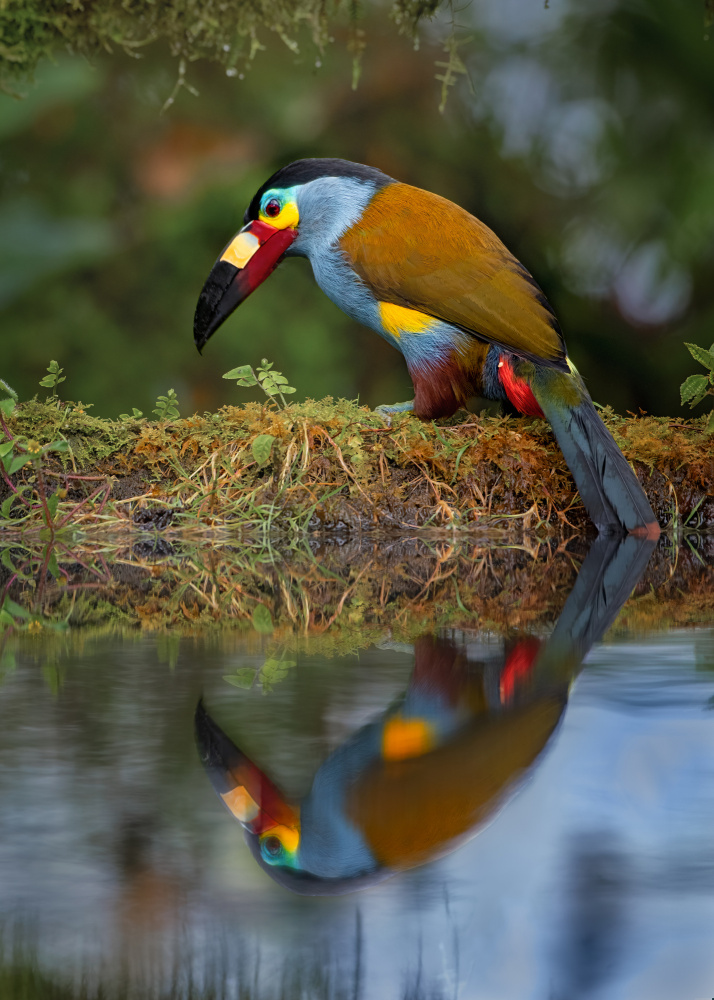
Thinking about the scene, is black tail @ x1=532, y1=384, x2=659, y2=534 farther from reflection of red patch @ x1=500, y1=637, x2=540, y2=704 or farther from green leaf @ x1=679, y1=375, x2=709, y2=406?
reflection of red patch @ x1=500, y1=637, x2=540, y2=704

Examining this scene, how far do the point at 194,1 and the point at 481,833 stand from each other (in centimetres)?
404

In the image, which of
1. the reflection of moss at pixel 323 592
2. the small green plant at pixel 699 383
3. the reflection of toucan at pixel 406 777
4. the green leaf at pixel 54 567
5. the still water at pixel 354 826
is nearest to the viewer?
the still water at pixel 354 826

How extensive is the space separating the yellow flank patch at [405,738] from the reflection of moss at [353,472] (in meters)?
2.30

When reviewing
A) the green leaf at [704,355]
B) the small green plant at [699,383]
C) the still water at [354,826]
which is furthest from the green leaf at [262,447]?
the still water at [354,826]

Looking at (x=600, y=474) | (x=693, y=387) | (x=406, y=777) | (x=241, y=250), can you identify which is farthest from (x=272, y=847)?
(x=241, y=250)

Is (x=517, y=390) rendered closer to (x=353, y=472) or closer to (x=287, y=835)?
(x=353, y=472)

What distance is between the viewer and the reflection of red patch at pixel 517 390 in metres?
3.74

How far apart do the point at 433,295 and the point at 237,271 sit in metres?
0.87

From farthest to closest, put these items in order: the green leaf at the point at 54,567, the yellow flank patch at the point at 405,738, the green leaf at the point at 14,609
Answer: the green leaf at the point at 54,567, the green leaf at the point at 14,609, the yellow flank patch at the point at 405,738

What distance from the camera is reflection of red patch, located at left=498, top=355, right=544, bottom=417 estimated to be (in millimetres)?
3742

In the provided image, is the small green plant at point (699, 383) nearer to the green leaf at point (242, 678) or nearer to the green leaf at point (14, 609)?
the green leaf at point (14, 609)

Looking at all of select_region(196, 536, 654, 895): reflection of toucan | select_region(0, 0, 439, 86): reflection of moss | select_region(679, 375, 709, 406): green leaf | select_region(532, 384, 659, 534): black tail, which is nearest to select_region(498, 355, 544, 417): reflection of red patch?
select_region(532, 384, 659, 534): black tail

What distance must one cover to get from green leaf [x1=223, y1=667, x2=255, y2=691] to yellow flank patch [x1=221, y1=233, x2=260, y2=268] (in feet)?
9.27

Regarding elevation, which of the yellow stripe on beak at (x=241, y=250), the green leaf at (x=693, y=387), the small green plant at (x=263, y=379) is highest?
the yellow stripe on beak at (x=241, y=250)
